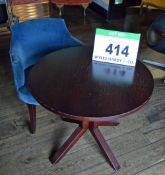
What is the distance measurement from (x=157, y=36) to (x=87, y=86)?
1408 millimetres

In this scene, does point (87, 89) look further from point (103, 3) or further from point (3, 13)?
point (103, 3)

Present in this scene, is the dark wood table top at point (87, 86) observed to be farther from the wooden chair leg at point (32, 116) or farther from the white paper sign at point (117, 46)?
the wooden chair leg at point (32, 116)

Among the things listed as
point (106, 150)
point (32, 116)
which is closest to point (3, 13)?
point (32, 116)

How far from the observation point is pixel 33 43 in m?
1.66

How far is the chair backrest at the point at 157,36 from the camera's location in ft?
7.40

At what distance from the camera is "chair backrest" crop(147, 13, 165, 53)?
226 cm

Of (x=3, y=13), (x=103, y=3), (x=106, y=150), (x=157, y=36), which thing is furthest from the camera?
(x=103, y=3)

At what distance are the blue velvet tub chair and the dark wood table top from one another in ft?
0.55

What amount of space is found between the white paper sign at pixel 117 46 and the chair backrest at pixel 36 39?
40 cm

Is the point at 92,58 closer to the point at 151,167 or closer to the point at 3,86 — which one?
the point at 151,167

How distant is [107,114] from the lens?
42.7 inches

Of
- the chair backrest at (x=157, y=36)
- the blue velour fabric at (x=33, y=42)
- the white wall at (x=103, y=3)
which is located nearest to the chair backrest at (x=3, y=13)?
the blue velour fabric at (x=33, y=42)

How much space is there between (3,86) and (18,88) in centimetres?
85

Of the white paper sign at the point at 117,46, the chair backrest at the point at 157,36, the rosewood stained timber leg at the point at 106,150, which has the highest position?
the white paper sign at the point at 117,46
